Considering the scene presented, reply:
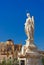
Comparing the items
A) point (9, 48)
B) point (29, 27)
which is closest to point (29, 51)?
point (29, 27)

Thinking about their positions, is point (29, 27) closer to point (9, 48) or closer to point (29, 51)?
point (29, 51)

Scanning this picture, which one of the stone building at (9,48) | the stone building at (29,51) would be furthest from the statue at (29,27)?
the stone building at (9,48)

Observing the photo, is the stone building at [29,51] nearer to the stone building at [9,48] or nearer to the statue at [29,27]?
the statue at [29,27]

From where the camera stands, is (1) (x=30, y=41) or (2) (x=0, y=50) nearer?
(1) (x=30, y=41)

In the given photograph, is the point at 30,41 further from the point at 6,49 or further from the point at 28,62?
the point at 6,49

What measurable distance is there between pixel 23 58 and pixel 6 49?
51.6m

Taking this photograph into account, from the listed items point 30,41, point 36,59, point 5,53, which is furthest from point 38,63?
point 5,53

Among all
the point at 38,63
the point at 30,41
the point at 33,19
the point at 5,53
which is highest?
the point at 5,53

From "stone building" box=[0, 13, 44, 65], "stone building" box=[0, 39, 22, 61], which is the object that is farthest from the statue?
"stone building" box=[0, 39, 22, 61]

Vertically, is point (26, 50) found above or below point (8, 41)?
below

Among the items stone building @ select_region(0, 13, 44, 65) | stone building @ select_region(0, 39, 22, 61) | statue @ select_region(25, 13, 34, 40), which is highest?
stone building @ select_region(0, 39, 22, 61)

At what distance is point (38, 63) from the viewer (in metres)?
24.0

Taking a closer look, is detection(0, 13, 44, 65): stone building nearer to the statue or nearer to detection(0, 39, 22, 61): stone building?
the statue

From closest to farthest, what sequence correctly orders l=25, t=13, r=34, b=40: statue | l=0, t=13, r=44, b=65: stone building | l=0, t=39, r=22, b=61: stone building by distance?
1. l=0, t=13, r=44, b=65: stone building
2. l=25, t=13, r=34, b=40: statue
3. l=0, t=39, r=22, b=61: stone building
